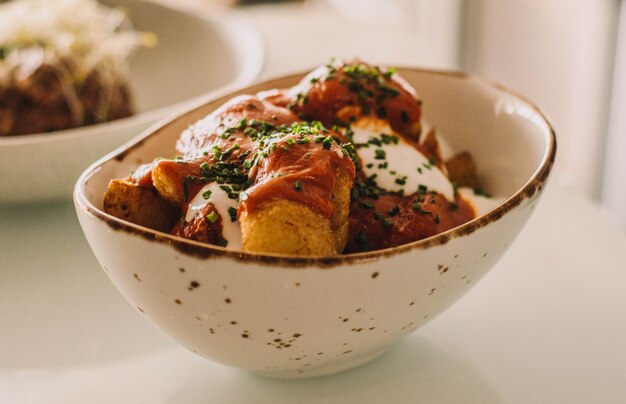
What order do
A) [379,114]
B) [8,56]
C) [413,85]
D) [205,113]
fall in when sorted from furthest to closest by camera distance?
[8,56], [413,85], [205,113], [379,114]

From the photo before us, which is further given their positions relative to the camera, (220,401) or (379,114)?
(379,114)

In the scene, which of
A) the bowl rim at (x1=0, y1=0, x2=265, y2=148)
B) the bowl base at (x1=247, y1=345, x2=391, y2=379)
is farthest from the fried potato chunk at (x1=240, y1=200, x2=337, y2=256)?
the bowl rim at (x1=0, y1=0, x2=265, y2=148)

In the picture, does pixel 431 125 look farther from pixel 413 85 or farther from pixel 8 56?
pixel 8 56

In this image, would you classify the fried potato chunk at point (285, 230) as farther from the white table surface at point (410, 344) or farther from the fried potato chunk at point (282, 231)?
the white table surface at point (410, 344)

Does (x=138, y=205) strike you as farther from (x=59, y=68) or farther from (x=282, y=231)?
(x=59, y=68)

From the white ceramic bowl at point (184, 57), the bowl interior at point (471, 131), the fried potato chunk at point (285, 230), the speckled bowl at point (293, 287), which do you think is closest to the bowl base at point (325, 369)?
the speckled bowl at point (293, 287)

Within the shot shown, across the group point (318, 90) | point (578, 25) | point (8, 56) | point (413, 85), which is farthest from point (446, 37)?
point (318, 90)

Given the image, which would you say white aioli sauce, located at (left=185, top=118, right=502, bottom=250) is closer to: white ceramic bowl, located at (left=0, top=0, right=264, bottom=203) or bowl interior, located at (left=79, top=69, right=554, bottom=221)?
bowl interior, located at (left=79, top=69, right=554, bottom=221)
